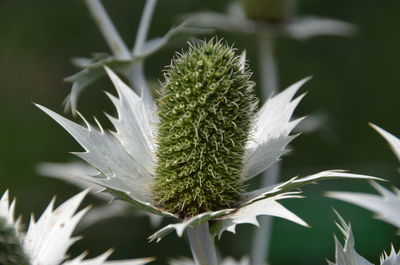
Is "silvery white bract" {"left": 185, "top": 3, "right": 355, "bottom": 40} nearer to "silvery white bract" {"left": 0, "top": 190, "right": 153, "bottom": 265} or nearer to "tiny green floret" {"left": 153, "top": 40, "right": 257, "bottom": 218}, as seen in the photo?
"tiny green floret" {"left": 153, "top": 40, "right": 257, "bottom": 218}

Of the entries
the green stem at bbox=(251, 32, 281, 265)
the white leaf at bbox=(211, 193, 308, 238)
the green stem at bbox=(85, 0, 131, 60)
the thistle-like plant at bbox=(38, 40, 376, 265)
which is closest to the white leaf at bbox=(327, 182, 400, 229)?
the white leaf at bbox=(211, 193, 308, 238)

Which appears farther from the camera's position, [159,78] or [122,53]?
[159,78]

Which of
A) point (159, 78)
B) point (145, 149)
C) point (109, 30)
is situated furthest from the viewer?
→ point (159, 78)

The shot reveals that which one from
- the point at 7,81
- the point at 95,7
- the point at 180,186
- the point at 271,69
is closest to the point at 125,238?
the point at 7,81

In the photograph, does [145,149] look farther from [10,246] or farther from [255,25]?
[255,25]

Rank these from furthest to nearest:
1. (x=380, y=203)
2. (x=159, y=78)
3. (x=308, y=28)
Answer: (x=159, y=78), (x=308, y=28), (x=380, y=203)

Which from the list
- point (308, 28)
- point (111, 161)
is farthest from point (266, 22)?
point (111, 161)

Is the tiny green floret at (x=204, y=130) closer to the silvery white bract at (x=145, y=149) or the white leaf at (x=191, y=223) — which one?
the silvery white bract at (x=145, y=149)
